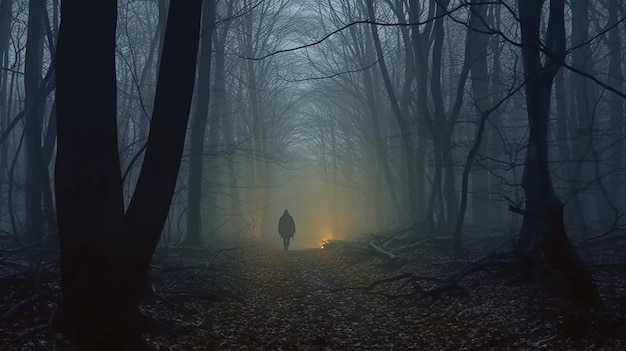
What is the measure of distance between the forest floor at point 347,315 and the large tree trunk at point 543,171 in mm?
467

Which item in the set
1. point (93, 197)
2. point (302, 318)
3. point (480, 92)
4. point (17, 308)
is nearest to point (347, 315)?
point (302, 318)

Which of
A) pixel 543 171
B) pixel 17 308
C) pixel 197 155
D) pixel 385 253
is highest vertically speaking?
Answer: pixel 197 155

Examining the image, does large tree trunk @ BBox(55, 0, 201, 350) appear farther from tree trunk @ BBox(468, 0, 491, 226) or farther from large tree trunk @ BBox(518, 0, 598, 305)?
tree trunk @ BBox(468, 0, 491, 226)

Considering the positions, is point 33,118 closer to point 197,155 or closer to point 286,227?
point 197,155

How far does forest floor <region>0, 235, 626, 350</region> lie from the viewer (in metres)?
6.35

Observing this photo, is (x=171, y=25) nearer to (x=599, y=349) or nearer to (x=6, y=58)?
(x=599, y=349)

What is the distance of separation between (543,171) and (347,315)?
12.9ft

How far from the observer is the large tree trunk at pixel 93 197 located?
5.43 meters

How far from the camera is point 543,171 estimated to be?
803cm

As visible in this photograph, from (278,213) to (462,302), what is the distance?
A: 57.2m

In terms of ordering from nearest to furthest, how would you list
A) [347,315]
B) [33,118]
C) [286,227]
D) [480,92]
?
[347,315], [33,118], [480,92], [286,227]

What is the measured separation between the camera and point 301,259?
60.1 ft

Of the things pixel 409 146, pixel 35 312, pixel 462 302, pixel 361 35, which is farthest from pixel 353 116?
pixel 35 312

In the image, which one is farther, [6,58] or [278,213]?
[278,213]
